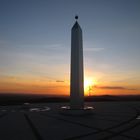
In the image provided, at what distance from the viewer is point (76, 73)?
19031mm

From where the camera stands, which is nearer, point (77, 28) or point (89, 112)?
point (89, 112)

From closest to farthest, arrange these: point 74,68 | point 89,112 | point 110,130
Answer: point 110,130 < point 89,112 < point 74,68

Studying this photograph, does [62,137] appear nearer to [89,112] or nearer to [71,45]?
[89,112]

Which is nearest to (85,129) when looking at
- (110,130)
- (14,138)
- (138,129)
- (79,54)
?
(110,130)

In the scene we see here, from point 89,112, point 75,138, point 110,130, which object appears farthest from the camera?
point 89,112

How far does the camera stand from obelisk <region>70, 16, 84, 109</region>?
62.0ft

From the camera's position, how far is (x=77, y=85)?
18922 millimetres

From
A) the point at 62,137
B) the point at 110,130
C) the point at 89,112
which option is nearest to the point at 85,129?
the point at 110,130

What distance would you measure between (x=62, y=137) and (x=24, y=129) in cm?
278

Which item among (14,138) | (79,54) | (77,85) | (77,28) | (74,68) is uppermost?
(77,28)

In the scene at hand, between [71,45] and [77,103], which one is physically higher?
[71,45]

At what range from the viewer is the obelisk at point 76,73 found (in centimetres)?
1889

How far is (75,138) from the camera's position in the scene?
9.75 metres

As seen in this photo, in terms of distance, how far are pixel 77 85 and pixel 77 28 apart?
5098 millimetres
